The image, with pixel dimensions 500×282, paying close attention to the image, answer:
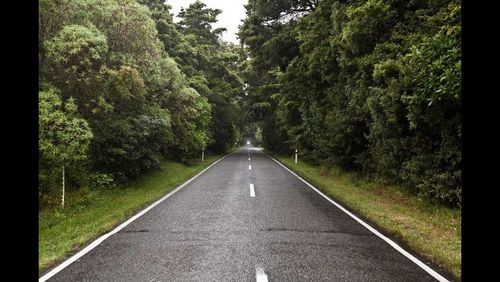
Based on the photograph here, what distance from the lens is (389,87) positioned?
32.3 feet

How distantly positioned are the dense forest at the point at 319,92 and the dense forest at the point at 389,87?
4cm

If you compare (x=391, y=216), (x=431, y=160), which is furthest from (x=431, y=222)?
(x=431, y=160)

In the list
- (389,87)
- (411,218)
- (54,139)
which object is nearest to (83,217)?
(54,139)

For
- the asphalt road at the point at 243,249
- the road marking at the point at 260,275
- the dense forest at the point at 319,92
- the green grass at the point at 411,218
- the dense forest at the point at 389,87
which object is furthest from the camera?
the dense forest at the point at 319,92

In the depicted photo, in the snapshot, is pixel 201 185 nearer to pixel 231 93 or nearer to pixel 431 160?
pixel 431 160

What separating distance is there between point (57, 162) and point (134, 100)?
537 cm

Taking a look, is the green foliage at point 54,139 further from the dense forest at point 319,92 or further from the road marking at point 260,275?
the road marking at point 260,275

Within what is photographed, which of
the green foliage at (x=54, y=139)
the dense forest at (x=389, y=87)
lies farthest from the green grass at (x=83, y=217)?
the dense forest at (x=389, y=87)

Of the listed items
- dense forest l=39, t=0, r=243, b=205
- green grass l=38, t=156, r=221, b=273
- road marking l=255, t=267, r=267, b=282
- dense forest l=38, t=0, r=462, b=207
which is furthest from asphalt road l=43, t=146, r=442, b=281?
dense forest l=39, t=0, r=243, b=205

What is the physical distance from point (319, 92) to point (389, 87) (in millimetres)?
9394

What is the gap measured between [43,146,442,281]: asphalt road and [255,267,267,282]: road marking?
0.01m

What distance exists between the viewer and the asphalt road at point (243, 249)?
451cm

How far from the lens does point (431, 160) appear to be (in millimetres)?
9000
